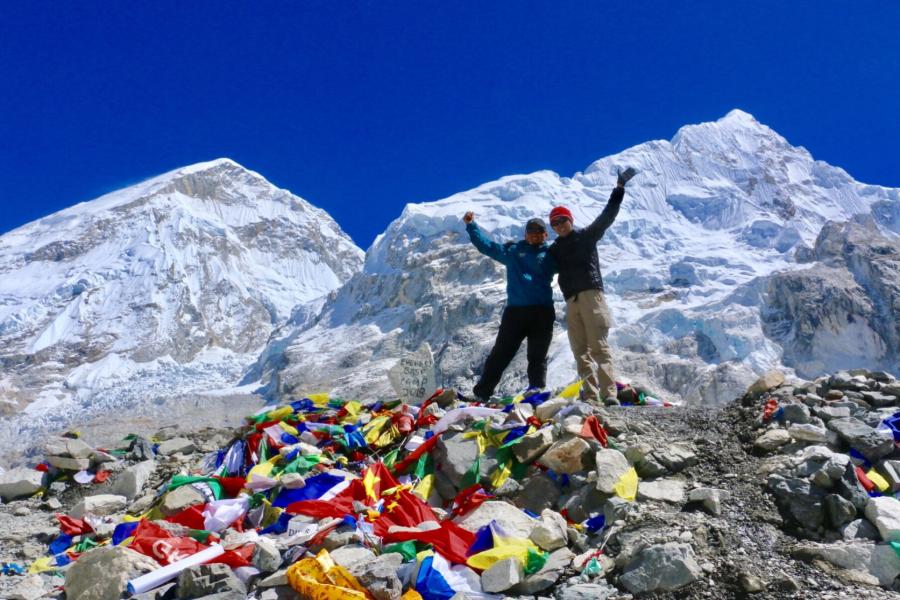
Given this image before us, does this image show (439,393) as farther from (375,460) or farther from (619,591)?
(619,591)

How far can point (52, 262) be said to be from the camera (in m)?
139

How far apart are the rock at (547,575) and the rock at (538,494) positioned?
31.4 inches

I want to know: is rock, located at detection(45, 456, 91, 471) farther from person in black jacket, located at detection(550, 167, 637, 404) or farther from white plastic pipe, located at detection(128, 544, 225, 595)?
person in black jacket, located at detection(550, 167, 637, 404)

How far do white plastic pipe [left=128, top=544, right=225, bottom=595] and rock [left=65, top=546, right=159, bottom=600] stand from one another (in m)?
0.10

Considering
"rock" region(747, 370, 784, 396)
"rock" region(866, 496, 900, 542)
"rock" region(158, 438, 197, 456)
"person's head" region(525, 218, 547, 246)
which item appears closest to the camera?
"rock" region(866, 496, 900, 542)

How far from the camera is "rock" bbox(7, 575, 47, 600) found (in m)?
4.06

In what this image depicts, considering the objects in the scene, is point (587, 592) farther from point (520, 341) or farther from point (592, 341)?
point (520, 341)

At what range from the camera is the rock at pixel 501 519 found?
13.2 feet

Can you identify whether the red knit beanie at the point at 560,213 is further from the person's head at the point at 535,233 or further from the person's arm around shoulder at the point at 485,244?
the person's arm around shoulder at the point at 485,244

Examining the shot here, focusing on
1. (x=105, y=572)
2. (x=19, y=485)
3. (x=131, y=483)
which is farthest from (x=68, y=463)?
(x=105, y=572)

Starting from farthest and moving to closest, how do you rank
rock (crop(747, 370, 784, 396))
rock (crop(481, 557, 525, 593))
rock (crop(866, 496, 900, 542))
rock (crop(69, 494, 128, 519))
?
1. rock (crop(747, 370, 784, 396))
2. rock (crop(69, 494, 128, 519))
3. rock (crop(866, 496, 900, 542))
4. rock (crop(481, 557, 525, 593))

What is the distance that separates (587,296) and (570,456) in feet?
7.38

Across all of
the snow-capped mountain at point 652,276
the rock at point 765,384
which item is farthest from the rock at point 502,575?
the snow-capped mountain at point 652,276

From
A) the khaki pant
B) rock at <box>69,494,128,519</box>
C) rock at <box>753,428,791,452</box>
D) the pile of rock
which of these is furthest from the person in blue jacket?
rock at <box>69,494,128,519</box>
